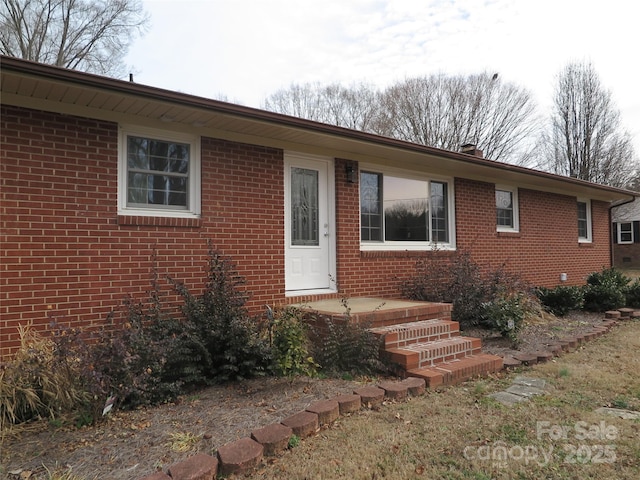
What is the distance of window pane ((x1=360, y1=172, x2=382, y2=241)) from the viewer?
22.9 feet

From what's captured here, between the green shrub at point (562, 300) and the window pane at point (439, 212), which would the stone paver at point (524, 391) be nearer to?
the window pane at point (439, 212)

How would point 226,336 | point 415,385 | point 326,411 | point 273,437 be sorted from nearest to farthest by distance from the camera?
point 273,437 → point 326,411 → point 415,385 → point 226,336

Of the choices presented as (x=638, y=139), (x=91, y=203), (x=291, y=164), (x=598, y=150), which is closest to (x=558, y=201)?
(x=291, y=164)

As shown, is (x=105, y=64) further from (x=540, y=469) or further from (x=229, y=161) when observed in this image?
(x=540, y=469)

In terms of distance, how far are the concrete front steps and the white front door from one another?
5.42 ft

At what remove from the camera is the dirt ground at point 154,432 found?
2.58 m

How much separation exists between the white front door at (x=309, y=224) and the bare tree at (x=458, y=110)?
17.1m

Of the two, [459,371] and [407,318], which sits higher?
[407,318]

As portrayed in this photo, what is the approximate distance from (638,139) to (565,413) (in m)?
27.5

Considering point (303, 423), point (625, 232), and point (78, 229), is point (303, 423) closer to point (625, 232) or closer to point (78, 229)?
point (78, 229)

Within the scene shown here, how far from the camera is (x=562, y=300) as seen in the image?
27.9 ft

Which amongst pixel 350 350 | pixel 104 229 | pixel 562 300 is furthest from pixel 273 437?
pixel 562 300

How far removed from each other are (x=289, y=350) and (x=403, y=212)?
4.09m

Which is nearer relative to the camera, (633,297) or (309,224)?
(309,224)
